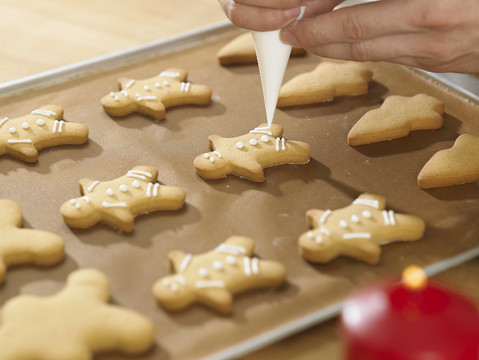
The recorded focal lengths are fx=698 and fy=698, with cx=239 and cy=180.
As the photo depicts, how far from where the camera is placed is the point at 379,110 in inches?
50.0

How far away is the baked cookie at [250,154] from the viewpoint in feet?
3.73

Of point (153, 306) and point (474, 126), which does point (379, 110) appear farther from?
point (153, 306)

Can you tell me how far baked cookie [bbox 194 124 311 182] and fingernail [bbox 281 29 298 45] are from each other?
6.7 inches

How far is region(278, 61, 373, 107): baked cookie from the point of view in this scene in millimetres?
1316

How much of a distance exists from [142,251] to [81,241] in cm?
10

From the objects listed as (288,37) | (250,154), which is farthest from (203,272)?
(288,37)

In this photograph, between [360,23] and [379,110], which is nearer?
[360,23]

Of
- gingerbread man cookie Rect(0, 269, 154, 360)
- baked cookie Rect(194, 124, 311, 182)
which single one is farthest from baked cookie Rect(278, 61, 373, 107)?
gingerbread man cookie Rect(0, 269, 154, 360)

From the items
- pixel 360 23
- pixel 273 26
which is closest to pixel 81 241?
pixel 273 26

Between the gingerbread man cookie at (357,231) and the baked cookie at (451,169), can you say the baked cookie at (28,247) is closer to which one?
the gingerbread man cookie at (357,231)

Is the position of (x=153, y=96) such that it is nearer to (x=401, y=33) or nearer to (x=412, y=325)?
(x=401, y=33)

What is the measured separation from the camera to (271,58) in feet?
3.70

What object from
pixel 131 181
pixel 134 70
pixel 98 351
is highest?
pixel 134 70

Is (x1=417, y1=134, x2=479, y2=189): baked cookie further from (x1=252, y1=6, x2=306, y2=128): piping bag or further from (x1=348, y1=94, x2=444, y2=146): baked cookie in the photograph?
(x1=252, y1=6, x2=306, y2=128): piping bag
